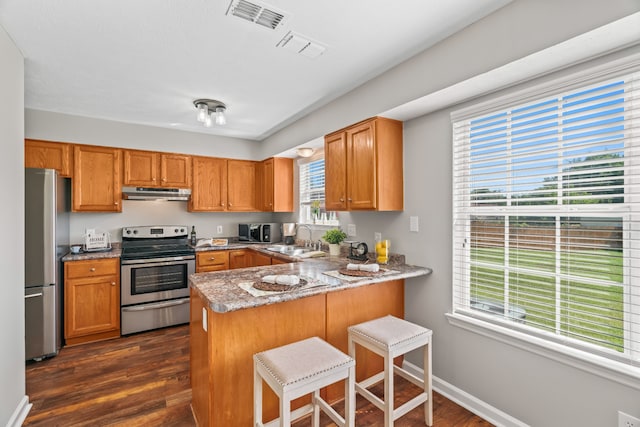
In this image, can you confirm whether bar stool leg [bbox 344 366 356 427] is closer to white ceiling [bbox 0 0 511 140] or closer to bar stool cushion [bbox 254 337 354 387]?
bar stool cushion [bbox 254 337 354 387]

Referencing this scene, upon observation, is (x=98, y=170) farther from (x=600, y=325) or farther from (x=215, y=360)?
(x=600, y=325)

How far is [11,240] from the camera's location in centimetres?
191

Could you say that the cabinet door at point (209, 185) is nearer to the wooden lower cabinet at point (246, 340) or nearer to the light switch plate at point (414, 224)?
the wooden lower cabinet at point (246, 340)

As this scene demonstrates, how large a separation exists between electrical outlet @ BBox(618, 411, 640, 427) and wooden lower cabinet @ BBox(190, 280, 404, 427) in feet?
4.68

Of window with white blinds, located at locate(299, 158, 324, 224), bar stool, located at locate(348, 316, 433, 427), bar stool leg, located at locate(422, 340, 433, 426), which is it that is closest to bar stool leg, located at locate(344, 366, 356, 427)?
bar stool, located at locate(348, 316, 433, 427)

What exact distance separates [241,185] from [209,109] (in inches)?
60.6

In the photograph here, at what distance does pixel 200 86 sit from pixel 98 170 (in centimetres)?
194

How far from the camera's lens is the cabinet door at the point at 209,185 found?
14.0ft

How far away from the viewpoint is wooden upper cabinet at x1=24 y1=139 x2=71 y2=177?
3303mm

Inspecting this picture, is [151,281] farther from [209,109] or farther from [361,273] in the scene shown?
[361,273]

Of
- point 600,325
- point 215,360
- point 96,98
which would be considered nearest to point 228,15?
point 215,360

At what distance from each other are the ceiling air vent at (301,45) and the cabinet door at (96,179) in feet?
9.48

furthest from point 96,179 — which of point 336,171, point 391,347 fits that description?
point 391,347

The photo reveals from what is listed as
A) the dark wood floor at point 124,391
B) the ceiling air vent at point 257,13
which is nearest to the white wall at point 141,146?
the dark wood floor at point 124,391
